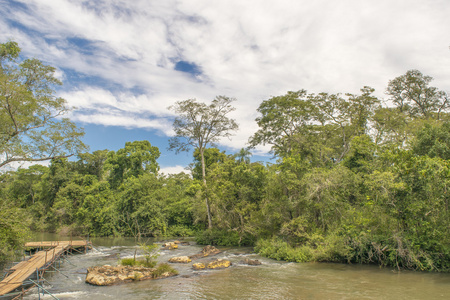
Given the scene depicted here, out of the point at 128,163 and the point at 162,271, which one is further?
the point at 128,163

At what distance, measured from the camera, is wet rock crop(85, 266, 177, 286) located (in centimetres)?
1305

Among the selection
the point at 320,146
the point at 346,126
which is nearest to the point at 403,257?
the point at 320,146

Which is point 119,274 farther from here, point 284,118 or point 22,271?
point 284,118

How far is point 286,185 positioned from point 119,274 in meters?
12.2

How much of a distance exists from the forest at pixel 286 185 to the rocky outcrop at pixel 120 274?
3.81 meters

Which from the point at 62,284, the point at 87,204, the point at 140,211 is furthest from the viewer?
the point at 87,204

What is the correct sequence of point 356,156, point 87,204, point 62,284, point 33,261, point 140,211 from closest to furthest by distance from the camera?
point 62,284, point 33,261, point 356,156, point 140,211, point 87,204

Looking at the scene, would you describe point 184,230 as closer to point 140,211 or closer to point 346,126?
point 140,211

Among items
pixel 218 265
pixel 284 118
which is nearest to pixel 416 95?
pixel 284 118

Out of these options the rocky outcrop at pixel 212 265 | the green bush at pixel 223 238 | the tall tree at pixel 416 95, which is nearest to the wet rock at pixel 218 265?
the rocky outcrop at pixel 212 265

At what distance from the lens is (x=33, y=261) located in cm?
1559

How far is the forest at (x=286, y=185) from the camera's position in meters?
14.2

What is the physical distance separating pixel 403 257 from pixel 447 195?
12.5 feet

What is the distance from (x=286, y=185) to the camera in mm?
20359
